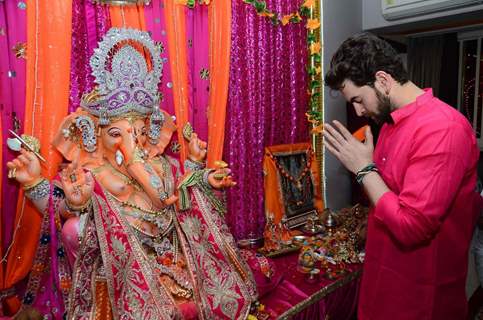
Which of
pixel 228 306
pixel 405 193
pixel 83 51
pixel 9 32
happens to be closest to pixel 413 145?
pixel 405 193

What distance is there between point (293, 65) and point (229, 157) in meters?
0.96

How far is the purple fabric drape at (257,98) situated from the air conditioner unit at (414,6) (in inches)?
37.8

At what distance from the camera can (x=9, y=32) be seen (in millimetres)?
1649

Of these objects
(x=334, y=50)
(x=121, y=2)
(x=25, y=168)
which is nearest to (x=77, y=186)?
(x=25, y=168)

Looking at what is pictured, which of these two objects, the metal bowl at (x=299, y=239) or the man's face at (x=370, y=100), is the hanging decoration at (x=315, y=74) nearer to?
the metal bowl at (x=299, y=239)

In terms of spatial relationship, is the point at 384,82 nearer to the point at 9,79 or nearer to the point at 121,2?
the point at 121,2

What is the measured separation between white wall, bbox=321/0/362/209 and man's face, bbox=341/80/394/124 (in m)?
1.78

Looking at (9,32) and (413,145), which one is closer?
(413,145)

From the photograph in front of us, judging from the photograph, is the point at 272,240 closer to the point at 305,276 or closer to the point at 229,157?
the point at 305,276

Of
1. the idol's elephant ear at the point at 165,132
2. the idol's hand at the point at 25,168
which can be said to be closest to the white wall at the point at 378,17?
the idol's elephant ear at the point at 165,132

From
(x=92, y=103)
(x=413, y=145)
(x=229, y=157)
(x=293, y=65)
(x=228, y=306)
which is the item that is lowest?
(x=228, y=306)

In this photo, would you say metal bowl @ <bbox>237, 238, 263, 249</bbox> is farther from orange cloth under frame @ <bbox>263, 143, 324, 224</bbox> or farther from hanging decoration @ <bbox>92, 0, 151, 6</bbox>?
hanging decoration @ <bbox>92, 0, 151, 6</bbox>

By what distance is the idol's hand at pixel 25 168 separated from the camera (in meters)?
1.49

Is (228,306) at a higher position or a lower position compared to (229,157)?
lower
